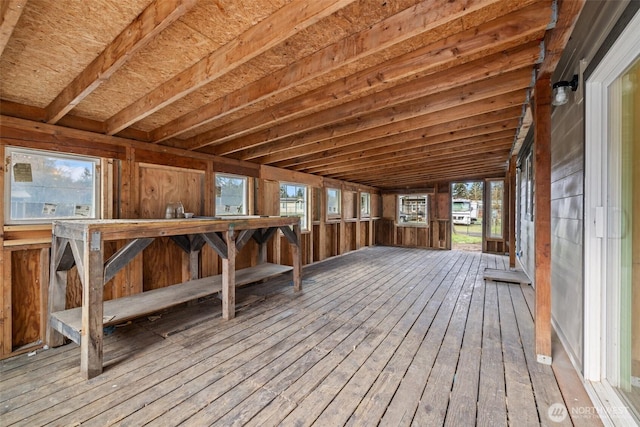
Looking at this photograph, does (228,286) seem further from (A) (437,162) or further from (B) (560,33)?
(A) (437,162)

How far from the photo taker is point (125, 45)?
147 cm

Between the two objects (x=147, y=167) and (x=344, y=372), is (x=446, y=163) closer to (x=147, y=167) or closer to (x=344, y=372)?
(x=344, y=372)

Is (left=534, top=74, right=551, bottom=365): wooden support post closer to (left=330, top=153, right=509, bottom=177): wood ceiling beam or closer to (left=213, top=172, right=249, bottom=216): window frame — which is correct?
(left=330, top=153, right=509, bottom=177): wood ceiling beam

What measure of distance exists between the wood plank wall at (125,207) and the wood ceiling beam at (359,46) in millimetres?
1242

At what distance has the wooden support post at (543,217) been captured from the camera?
201 centimetres

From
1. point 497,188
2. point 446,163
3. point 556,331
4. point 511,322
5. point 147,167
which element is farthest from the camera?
point 497,188

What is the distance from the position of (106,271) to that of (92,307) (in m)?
0.28

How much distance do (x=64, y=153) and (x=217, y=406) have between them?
275 centimetres

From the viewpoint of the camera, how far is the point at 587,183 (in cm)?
170

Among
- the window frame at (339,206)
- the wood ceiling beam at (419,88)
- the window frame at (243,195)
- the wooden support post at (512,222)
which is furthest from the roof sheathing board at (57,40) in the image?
the wooden support post at (512,222)

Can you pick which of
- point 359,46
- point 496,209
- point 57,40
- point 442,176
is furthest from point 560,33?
point 496,209

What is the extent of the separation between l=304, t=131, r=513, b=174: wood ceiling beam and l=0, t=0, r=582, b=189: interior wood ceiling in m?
0.64

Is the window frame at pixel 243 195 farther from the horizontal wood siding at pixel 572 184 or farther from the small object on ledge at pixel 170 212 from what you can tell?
the horizontal wood siding at pixel 572 184

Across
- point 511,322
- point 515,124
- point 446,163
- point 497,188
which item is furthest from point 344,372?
point 497,188
